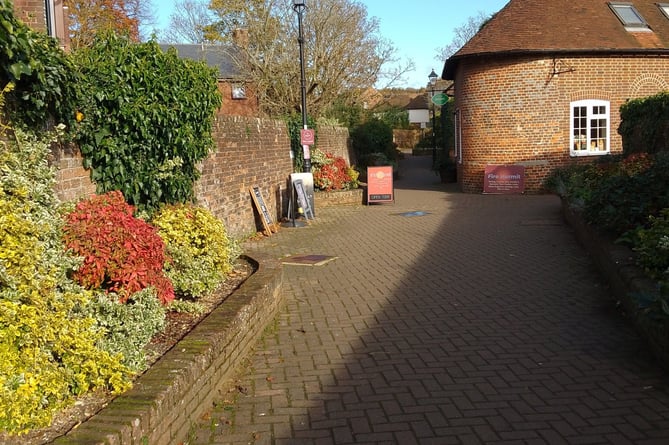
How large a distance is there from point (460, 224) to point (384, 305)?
23.0 feet

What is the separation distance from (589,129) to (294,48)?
10.8 metres

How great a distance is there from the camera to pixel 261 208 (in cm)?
1245

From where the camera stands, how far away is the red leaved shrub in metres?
4.56

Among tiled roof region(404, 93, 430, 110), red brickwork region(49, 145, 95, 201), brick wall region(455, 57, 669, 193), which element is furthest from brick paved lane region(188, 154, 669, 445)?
tiled roof region(404, 93, 430, 110)

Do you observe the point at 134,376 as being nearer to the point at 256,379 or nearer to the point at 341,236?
the point at 256,379

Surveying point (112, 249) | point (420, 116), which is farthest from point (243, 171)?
point (420, 116)

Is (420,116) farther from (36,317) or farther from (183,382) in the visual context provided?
(36,317)

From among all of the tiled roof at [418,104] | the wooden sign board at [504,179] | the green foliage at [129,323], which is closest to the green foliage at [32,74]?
the green foliage at [129,323]

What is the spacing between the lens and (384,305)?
7145mm

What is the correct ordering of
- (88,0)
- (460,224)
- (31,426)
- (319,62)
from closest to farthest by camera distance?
(31,426) < (460,224) < (319,62) < (88,0)

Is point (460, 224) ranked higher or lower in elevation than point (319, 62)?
lower

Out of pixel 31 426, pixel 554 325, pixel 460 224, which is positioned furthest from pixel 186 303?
pixel 460 224

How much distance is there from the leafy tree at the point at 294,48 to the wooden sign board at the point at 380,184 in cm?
690

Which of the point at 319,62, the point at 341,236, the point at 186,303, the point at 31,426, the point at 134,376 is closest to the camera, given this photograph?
the point at 31,426
